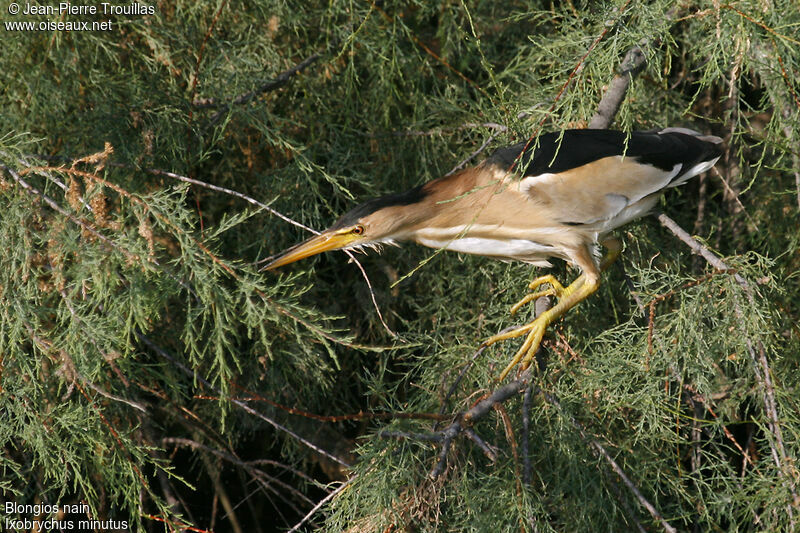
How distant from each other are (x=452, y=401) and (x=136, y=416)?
731 millimetres

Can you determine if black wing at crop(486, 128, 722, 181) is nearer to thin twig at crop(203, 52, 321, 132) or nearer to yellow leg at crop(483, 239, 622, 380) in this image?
yellow leg at crop(483, 239, 622, 380)

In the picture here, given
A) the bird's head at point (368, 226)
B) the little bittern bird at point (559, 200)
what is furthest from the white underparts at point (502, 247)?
the bird's head at point (368, 226)

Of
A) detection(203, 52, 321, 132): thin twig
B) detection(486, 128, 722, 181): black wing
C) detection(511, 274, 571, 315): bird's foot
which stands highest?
detection(203, 52, 321, 132): thin twig

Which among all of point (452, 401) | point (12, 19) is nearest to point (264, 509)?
point (452, 401)

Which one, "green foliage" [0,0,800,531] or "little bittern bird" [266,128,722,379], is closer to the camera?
"green foliage" [0,0,800,531]

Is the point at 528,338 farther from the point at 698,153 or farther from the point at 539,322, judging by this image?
the point at 698,153

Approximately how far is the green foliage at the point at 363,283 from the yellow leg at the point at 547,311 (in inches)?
2.4

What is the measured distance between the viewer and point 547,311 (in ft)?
5.23

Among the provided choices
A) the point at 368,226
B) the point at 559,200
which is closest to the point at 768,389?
the point at 559,200

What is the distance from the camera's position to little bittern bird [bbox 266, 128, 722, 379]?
162cm

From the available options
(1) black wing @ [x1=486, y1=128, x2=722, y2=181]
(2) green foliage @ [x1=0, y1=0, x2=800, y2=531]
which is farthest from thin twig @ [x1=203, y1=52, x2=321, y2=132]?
(1) black wing @ [x1=486, y1=128, x2=722, y2=181]

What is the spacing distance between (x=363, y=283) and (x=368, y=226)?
41 centimetres

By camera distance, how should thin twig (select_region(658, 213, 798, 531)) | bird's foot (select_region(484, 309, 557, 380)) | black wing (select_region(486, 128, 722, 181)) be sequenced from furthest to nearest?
black wing (select_region(486, 128, 722, 181))
bird's foot (select_region(484, 309, 557, 380))
thin twig (select_region(658, 213, 798, 531))

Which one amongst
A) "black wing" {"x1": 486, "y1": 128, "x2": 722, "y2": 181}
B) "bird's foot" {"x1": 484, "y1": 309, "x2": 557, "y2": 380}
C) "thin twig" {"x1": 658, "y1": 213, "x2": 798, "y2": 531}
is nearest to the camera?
"thin twig" {"x1": 658, "y1": 213, "x2": 798, "y2": 531}
